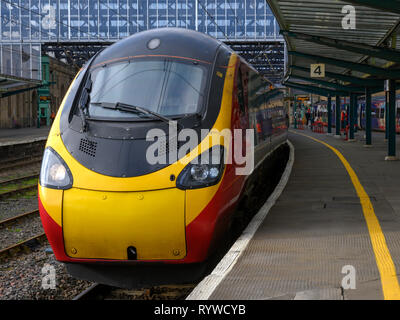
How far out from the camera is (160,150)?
5629 mm

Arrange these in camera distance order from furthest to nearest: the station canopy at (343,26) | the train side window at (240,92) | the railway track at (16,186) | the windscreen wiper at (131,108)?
the railway track at (16,186) < the station canopy at (343,26) < the train side window at (240,92) < the windscreen wiper at (131,108)

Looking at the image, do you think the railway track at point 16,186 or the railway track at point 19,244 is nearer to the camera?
the railway track at point 19,244

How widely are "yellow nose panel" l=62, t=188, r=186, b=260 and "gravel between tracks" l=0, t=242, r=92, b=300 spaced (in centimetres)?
121

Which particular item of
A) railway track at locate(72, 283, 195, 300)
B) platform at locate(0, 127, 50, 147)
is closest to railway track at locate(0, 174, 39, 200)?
railway track at locate(72, 283, 195, 300)

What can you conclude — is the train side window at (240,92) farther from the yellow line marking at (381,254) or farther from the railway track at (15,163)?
the railway track at (15,163)

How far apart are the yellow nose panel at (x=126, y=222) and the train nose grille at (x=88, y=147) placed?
0.45 m

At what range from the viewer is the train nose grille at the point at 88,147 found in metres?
5.67

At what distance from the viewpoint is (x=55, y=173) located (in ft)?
18.4

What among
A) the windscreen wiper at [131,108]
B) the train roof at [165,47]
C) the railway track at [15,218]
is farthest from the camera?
the railway track at [15,218]

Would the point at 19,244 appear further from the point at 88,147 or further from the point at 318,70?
the point at 318,70

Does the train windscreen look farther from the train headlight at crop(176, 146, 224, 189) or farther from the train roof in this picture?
the train headlight at crop(176, 146, 224, 189)

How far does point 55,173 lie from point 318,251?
2.59 m

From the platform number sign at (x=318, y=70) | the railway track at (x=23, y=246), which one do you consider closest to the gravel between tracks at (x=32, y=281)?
the railway track at (x=23, y=246)

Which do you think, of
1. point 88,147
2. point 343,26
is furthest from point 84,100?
point 343,26
